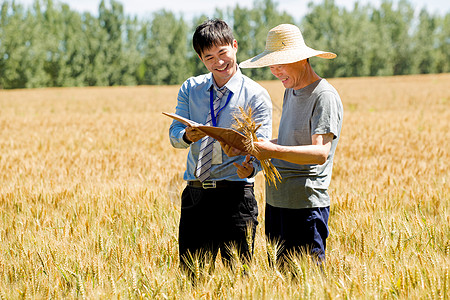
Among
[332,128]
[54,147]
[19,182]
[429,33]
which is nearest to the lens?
[332,128]

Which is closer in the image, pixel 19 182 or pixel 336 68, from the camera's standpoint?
pixel 19 182

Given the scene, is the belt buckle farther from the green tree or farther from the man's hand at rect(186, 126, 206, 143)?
the green tree

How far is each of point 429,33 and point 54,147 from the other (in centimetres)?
7175

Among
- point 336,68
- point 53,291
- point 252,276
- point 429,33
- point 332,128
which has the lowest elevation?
point 53,291

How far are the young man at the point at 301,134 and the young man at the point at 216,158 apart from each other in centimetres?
18

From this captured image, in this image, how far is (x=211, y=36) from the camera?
7.51ft

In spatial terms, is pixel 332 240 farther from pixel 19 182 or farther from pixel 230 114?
pixel 19 182

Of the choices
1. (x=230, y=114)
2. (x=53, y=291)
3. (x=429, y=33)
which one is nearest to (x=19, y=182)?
(x=53, y=291)

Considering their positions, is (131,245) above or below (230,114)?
below

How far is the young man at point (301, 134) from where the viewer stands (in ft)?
6.64

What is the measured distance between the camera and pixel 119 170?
553 centimetres

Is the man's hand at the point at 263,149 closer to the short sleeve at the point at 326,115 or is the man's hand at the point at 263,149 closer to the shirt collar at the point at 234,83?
the short sleeve at the point at 326,115

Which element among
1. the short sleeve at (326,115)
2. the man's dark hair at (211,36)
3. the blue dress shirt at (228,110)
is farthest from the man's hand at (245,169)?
the man's dark hair at (211,36)

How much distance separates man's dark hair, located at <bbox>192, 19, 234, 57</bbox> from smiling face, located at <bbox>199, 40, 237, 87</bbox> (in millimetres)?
22
